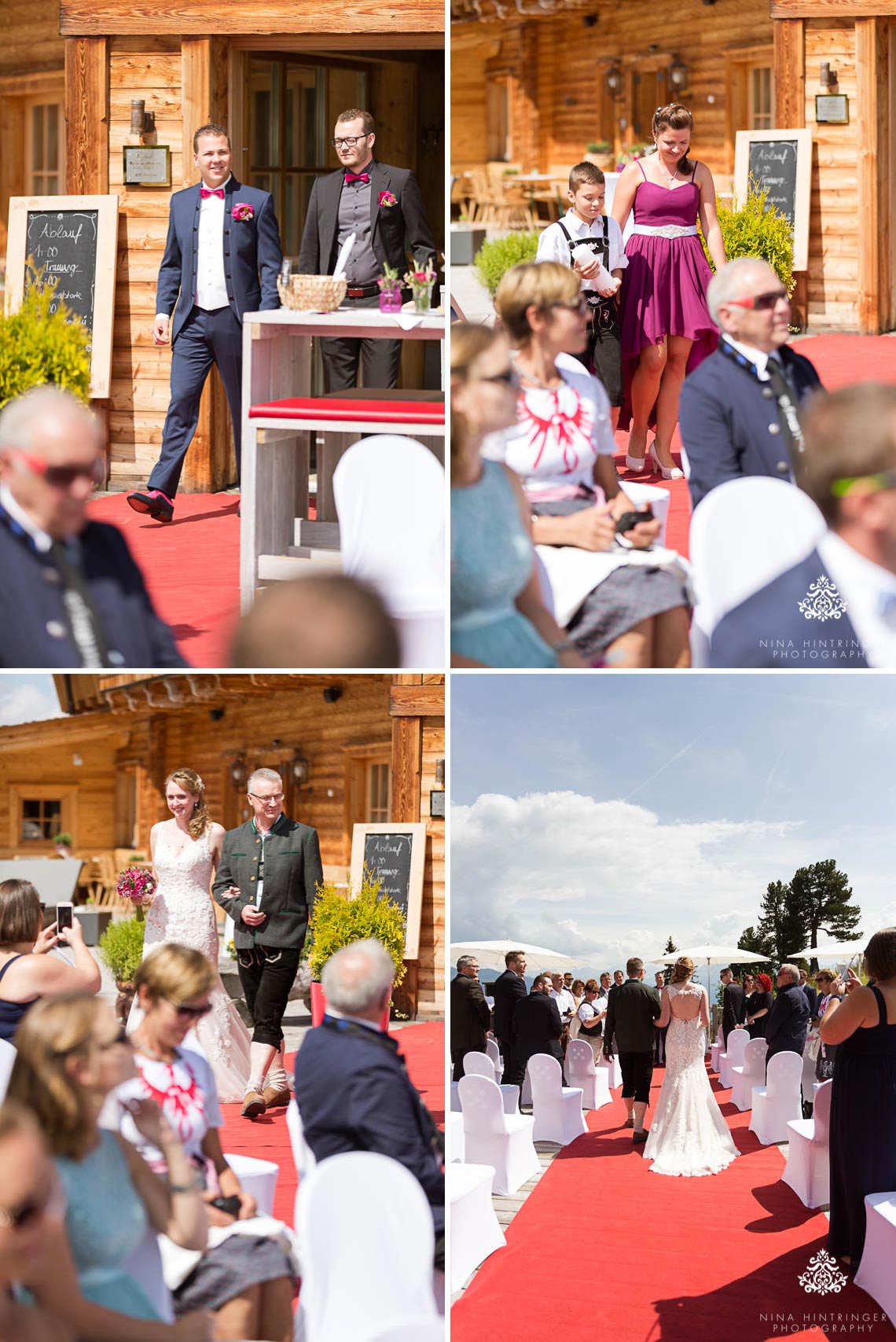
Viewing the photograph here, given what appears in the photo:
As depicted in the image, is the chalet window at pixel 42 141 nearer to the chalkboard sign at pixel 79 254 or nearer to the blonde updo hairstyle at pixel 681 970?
the chalkboard sign at pixel 79 254

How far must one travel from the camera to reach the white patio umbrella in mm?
4070

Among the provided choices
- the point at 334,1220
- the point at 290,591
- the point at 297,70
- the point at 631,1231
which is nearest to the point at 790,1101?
the point at 631,1231

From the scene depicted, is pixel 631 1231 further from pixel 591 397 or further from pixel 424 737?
pixel 591 397

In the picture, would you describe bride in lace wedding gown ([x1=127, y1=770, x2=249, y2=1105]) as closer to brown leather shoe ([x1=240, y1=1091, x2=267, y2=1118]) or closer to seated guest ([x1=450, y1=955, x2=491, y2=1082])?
brown leather shoe ([x1=240, y1=1091, x2=267, y2=1118])

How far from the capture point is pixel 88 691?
165 inches

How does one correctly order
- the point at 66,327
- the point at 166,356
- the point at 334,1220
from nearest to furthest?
1. the point at 334,1220
2. the point at 66,327
3. the point at 166,356

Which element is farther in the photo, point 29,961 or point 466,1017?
point 466,1017

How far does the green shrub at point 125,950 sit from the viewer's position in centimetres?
386

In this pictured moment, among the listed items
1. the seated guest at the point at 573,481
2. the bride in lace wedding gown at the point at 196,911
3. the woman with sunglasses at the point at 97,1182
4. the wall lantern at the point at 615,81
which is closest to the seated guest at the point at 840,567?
the seated guest at the point at 573,481

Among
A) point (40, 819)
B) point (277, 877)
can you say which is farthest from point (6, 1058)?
point (40, 819)

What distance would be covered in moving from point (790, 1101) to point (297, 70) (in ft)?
17.5

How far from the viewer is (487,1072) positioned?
160 inches

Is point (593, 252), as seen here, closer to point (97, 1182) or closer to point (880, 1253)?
point (97, 1182)

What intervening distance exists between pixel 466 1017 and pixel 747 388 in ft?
5.47
